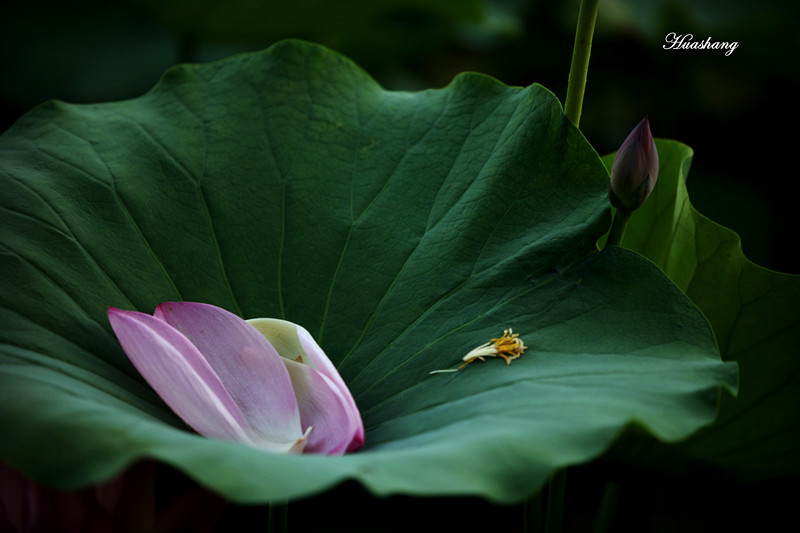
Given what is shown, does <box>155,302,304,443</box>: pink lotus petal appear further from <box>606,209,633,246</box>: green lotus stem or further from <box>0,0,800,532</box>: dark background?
<box>0,0,800,532</box>: dark background

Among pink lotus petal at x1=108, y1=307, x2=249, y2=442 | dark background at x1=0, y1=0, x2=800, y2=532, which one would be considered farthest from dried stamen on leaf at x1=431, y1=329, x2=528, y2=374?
dark background at x1=0, y1=0, x2=800, y2=532

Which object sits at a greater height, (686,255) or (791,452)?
(686,255)

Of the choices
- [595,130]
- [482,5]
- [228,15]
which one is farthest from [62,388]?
[595,130]

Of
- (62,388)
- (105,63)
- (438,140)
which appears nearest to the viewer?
(62,388)

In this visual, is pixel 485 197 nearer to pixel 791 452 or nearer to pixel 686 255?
pixel 686 255

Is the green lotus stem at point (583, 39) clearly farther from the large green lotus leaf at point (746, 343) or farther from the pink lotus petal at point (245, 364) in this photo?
the pink lotus petal at point (245, 364)

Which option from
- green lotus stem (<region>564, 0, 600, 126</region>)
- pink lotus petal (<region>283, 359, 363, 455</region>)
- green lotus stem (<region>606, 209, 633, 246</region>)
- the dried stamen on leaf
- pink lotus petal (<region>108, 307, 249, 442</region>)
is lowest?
the dried stamen on leaf
